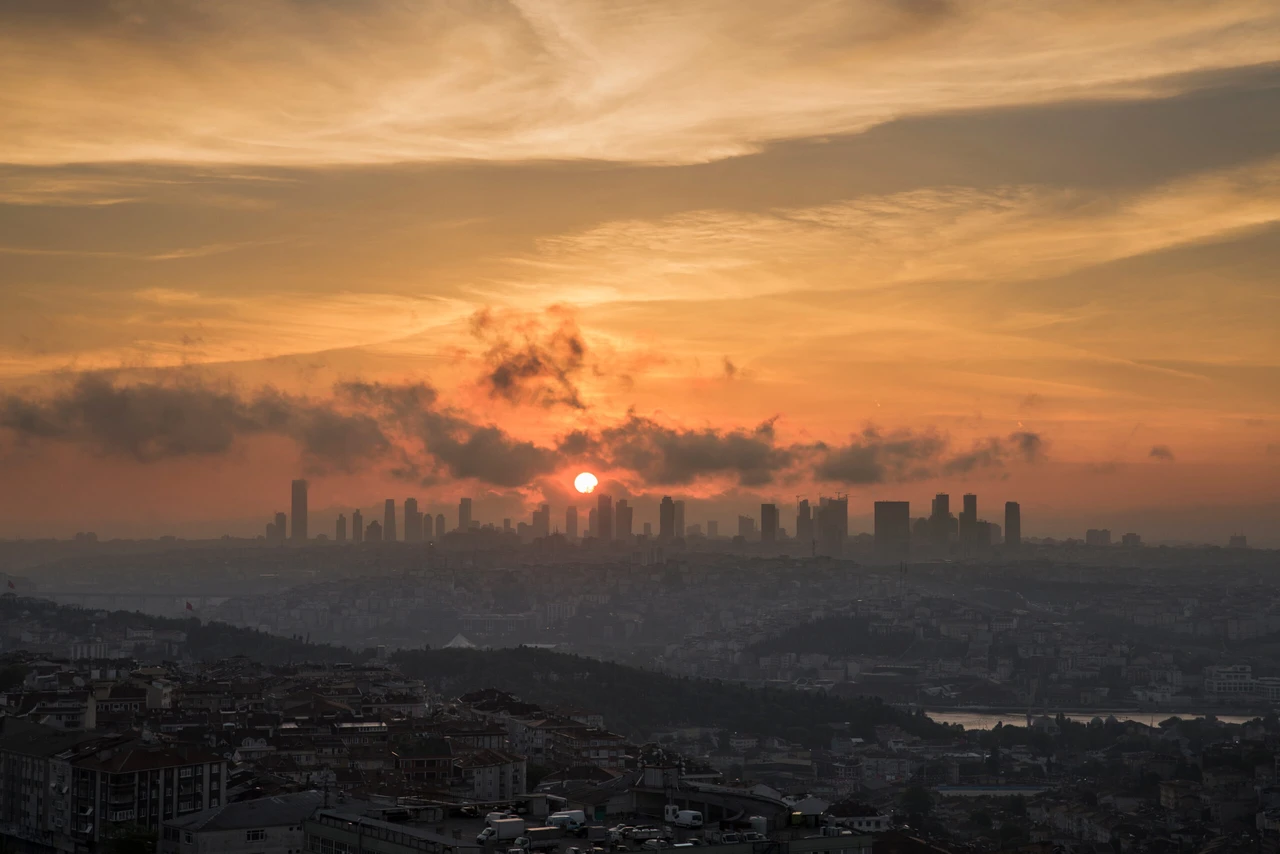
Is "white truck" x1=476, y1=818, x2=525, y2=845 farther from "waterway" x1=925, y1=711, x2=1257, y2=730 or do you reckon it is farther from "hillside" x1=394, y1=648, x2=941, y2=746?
"waterway" x1=925, y1=711, x2=1257, y2=730

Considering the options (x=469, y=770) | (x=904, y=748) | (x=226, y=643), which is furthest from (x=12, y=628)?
(x=469, y=770)

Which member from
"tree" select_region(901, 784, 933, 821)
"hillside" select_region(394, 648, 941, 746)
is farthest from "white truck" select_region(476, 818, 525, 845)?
"hillside" select_region(394, 648, 941, 746)

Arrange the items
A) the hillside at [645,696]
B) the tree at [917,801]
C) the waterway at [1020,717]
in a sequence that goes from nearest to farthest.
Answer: the tree at [917,801]
the hillside at [645,696]
the waterway at [1020,717]

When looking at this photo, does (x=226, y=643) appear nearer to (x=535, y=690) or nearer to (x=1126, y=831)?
(x=535, y=690)

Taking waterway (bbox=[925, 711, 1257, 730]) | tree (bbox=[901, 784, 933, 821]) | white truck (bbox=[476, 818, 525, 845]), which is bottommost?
waterway (bbox=[925, 711, 1257, 730])

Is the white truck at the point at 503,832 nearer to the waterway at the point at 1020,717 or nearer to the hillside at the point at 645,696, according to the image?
the hillside at the point at 645,696

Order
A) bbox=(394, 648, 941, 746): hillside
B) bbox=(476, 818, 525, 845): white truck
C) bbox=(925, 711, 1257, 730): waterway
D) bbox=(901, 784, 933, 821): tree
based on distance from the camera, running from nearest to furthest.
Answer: bbox=(476, 818, 525, 845): white truck < bbox=(901, 784, 933, 821): tree < bbox=(394, 648, 941, 746): hillside < bbox=(925, 711, 1257, 730): waterway

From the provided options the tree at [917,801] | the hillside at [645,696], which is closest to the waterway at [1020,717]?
the hillside at [645,696]
